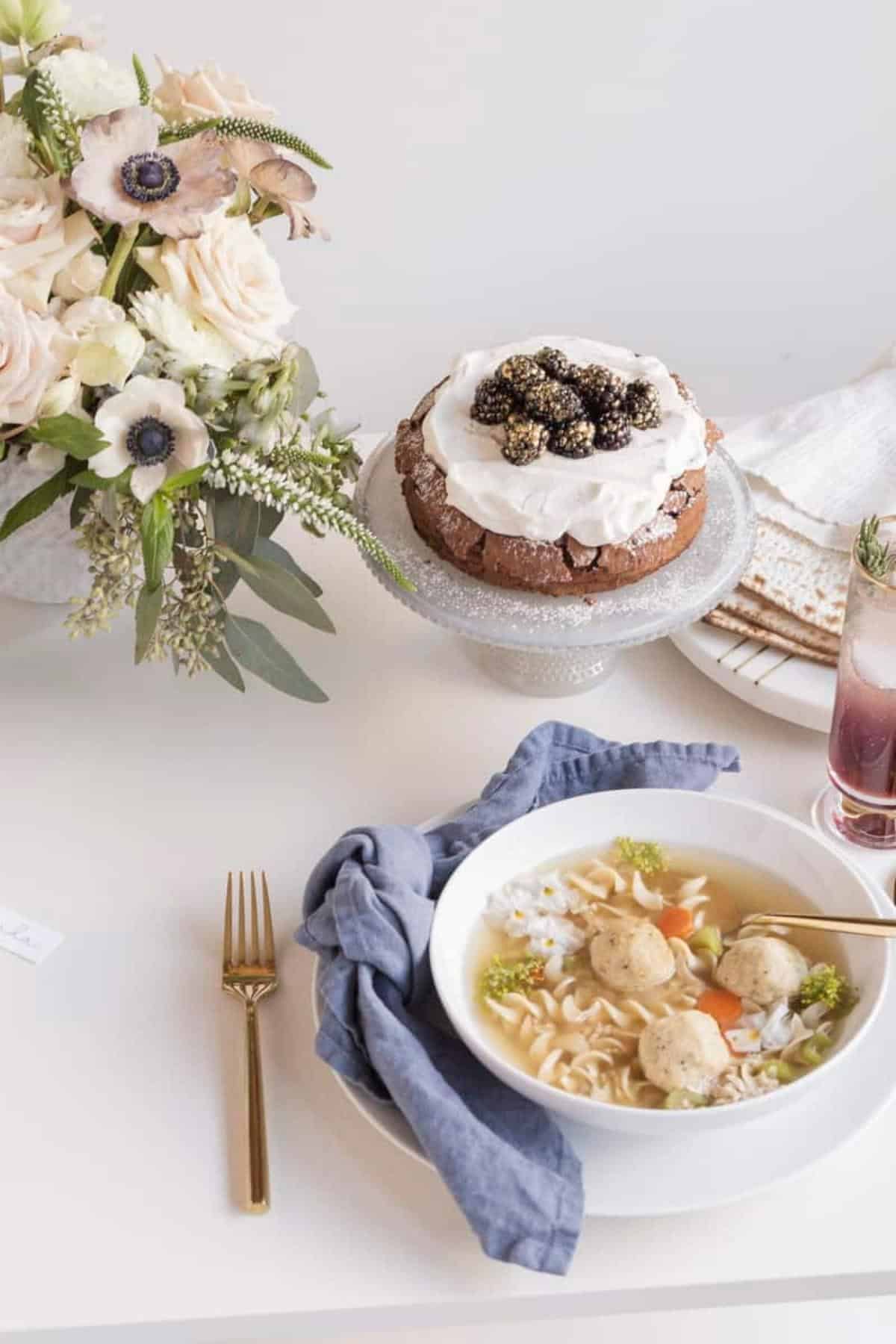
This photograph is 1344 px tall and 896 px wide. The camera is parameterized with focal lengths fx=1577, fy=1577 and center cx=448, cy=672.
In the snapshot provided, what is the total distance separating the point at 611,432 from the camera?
137cm

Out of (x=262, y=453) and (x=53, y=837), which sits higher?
(x=262, y=453)

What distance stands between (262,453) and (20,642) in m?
0.38

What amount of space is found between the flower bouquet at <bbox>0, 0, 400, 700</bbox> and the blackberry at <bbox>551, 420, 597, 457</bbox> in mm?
188

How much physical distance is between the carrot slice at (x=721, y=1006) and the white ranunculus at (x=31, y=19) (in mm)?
918

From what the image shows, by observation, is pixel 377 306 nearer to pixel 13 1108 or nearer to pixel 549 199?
pixel 549 199

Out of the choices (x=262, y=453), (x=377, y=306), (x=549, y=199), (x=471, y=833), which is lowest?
(x=377, y=306)

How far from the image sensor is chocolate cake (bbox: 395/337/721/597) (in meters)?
1.33

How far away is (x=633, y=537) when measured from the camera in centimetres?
135

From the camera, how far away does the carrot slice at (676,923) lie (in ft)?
3.72

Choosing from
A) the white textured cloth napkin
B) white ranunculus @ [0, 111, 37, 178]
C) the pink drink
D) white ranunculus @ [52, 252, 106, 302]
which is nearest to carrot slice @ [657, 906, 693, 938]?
the pink drink

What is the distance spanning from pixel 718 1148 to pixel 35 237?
0.84 metres

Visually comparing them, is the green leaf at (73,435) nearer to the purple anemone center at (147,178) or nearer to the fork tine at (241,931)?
the purple anemone center at (147,178)

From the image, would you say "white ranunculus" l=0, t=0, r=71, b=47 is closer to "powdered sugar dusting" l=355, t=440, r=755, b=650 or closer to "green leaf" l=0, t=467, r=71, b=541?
"green leaf" l=0, t=467, r=71, b=541

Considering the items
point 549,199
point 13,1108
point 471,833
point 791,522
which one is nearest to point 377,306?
point 549,199
